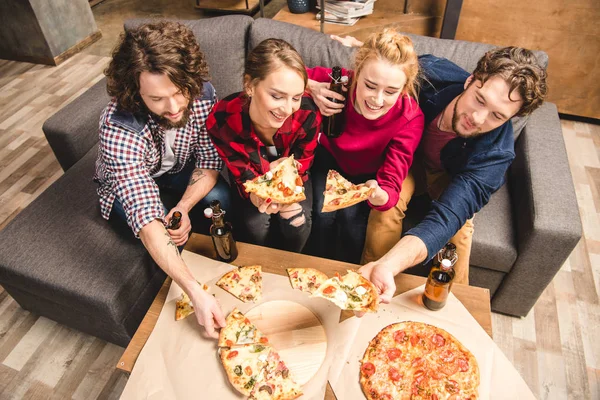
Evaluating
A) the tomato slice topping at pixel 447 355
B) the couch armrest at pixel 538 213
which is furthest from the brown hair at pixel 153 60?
the couch armrest at pixel 538 213

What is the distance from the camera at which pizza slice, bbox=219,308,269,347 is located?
1495 millimetres

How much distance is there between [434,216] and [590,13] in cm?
238

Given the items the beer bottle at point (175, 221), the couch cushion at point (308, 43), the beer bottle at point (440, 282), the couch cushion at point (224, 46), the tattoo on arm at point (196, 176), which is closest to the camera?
the beer bottle at point (440, 282)

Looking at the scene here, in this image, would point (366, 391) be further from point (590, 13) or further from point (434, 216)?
point (590, 13)

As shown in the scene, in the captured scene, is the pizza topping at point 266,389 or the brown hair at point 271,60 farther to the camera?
the brown hair at point 271,60

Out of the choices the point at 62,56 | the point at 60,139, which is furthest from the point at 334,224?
the point at 62,56

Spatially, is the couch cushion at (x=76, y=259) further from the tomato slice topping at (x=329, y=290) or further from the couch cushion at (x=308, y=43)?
the couch cushion at (x=308, y=43)

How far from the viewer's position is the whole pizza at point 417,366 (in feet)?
4.58

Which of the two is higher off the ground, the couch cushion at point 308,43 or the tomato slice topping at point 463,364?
the couch cushion at point 308,43

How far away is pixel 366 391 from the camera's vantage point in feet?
4.54

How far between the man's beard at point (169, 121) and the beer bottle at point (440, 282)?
3.98ft

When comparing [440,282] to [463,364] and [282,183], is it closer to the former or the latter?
[463,364]

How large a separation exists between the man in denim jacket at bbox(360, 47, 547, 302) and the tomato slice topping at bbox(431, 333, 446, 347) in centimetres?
22

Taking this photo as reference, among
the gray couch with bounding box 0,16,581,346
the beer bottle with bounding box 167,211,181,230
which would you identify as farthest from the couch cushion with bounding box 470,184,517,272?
the beer bottle with bounding box 167,211,181,230
